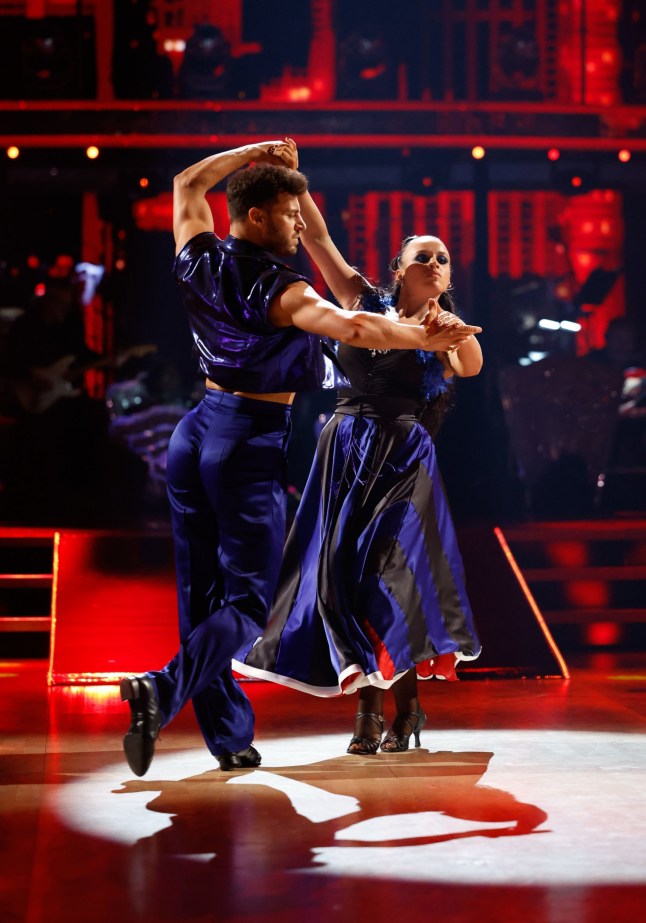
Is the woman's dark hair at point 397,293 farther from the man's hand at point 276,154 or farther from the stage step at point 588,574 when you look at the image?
the stage step at point 588,574

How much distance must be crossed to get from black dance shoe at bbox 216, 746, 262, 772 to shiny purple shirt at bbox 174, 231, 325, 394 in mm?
913

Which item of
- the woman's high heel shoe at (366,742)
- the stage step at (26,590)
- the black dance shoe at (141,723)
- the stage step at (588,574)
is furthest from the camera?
the stage step at (588,574)

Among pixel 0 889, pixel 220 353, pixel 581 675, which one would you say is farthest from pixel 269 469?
pixel 581 675

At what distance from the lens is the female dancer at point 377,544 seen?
3473mm

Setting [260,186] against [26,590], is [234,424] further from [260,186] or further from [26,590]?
[26,590]

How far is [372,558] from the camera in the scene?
11.6 feet

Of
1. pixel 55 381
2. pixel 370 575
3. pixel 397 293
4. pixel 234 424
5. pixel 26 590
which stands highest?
pixel 55 381

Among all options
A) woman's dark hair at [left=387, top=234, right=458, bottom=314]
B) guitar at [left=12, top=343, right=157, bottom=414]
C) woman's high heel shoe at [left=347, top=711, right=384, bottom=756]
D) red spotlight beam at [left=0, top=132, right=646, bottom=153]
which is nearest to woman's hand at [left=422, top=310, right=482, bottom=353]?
woman's dark hair at [left=387, top=234, right=458, bottom=314]

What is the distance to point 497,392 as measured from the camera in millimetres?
7055

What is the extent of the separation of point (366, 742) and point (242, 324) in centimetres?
119

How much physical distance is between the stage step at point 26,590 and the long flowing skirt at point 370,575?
2.27m

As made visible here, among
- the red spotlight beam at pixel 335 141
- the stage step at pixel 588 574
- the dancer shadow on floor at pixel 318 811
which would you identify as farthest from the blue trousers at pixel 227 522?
the red spotlight beam at pixel 335 141

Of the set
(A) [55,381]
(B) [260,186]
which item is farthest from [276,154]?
(A) [55,381]

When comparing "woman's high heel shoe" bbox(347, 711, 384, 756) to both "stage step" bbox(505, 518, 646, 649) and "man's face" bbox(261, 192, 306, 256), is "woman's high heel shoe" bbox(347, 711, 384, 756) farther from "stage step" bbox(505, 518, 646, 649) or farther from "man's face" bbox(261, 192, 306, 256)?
"stage step" bbox(505, 518, 646, 649)
